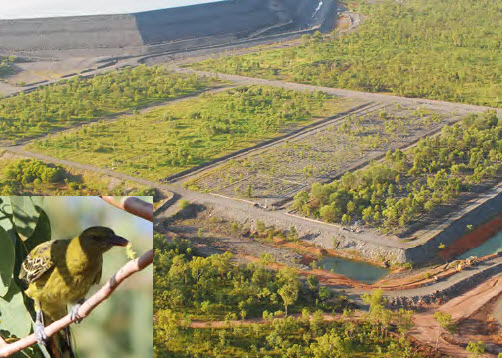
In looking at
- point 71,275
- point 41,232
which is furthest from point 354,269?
point 41,232

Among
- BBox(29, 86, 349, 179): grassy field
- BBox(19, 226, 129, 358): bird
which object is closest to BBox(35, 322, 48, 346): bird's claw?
BBox(19, 226, 129, 358): bird

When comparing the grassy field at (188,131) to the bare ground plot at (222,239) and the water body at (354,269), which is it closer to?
the bare ground plot at (222,239)

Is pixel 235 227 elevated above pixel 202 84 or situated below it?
below

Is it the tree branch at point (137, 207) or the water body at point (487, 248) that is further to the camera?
the water body at point (487, 248)

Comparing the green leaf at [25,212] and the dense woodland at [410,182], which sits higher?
the green leaf at [25,212]

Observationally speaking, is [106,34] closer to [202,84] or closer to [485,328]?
[202,84]

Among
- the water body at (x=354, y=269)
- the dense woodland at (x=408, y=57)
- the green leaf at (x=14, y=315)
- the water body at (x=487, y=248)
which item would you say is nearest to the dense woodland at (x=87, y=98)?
the dense woodland at (x=408, y=57)

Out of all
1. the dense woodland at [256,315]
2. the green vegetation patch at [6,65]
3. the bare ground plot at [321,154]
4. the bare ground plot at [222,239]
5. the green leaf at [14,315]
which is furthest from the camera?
the green vegetation patch at [6,65]

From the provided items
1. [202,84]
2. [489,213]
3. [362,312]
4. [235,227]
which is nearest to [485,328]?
[362,312]
